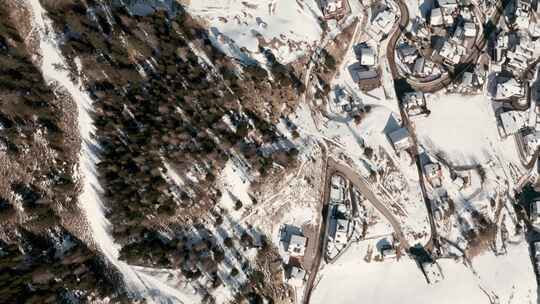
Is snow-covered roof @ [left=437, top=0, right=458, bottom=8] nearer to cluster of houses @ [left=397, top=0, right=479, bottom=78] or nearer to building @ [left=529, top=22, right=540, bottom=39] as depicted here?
cluster of houses @ [left=397, top=0, right=479, bottom=78]

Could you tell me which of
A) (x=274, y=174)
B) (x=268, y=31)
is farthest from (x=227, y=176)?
(x=268, y=31)

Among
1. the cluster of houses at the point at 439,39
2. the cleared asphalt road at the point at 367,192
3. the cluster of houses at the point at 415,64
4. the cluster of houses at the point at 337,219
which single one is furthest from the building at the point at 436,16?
the cluster of houses at the point at 337,219

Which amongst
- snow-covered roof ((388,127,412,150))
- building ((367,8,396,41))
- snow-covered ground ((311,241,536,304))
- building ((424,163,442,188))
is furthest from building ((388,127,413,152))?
snow-covered ground ((311,241,536,304))

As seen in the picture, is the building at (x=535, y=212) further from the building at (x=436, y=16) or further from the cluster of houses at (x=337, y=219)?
the building at (x=436, y=16)

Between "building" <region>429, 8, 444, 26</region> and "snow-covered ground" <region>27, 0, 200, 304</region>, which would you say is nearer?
"snow-covered ground" <region>27, 0, 200, 304</region>

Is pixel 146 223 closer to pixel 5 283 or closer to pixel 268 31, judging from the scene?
pixel 5 283
